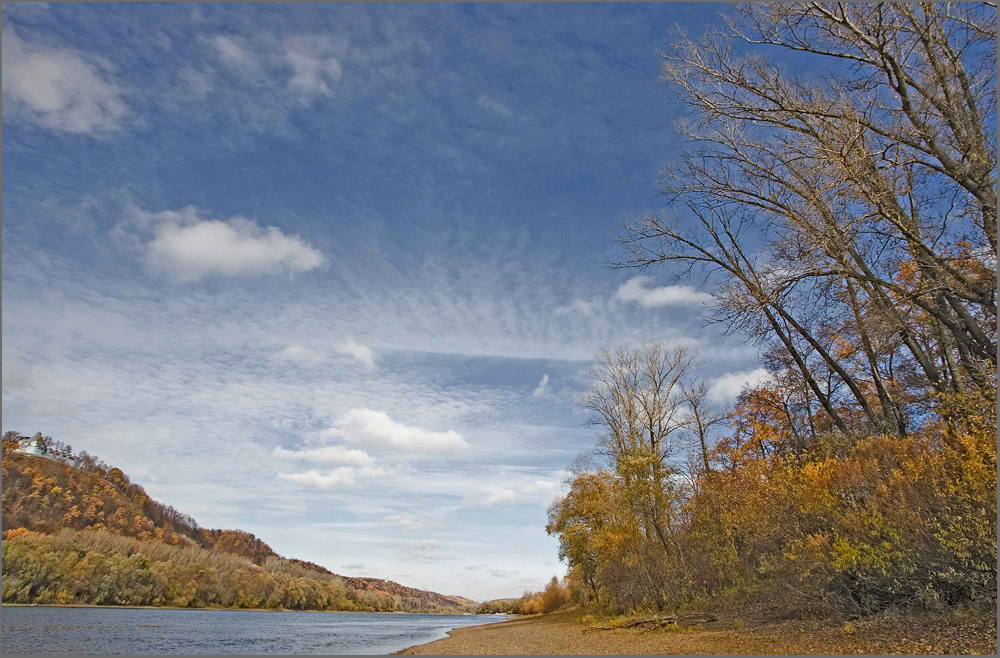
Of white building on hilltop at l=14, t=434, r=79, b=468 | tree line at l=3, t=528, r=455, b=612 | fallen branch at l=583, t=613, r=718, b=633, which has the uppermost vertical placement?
white building on hilltop at l=14, t=434, r=79, b=468

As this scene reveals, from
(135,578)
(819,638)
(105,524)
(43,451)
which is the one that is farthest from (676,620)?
(43,451)

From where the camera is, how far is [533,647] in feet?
54.6

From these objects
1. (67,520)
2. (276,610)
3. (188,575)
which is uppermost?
(67,520)

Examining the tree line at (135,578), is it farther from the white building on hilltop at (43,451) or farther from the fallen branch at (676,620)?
the fallen branch at (676,620)

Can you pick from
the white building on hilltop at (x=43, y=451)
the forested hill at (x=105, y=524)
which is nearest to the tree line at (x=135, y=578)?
the forested hill at (x=105, y=524)

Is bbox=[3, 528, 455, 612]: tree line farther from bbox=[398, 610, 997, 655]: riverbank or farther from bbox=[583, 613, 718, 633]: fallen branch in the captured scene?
bbox=[398, 610, 997, 655]: riverbank

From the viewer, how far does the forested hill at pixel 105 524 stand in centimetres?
7775

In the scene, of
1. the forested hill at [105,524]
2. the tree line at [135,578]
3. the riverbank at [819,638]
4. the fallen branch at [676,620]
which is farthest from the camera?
the forested hill at [105,524]

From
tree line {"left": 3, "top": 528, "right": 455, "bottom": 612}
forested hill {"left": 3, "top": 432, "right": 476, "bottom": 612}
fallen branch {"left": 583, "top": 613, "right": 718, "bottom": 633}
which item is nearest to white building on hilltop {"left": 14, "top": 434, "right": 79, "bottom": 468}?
forested hill {"left": 3, "top": 432, "right": 476, "bottom": 612}

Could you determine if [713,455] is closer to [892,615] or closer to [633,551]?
[633,551]

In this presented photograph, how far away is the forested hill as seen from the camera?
7775cm

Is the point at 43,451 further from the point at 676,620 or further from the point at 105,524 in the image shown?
the point at 676,620

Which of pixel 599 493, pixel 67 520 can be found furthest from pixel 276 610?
pixel 599 493

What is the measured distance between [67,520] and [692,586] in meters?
108
